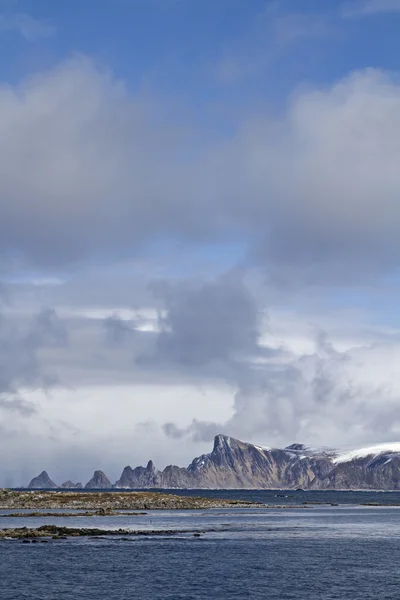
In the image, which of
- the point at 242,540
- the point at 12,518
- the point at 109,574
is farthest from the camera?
the point at 12,518

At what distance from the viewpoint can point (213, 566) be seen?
89.3 meters

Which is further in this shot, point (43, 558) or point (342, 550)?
point (342, 550)

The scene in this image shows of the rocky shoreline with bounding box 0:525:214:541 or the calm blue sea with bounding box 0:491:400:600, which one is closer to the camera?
the calm blue sea with bounding box 0:491:400:600

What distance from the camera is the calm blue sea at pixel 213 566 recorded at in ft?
237

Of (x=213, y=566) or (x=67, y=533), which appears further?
(x=67, y=533)

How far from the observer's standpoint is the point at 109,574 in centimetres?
8312

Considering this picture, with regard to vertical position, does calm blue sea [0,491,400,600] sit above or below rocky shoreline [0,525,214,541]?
below

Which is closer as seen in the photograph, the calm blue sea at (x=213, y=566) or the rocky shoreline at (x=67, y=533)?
the calm blue sea at (x=213, y=566)

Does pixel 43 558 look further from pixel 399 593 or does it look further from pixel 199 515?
pixel 199 515

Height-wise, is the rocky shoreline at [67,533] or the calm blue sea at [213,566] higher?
the rocky shoreline at [67,533]

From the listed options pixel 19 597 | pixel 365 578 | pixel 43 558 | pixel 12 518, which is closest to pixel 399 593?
pixel 365 578

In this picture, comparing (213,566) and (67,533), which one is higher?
(67,533)

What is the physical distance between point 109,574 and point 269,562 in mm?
19910

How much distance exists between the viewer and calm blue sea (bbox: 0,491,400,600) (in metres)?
72.4
